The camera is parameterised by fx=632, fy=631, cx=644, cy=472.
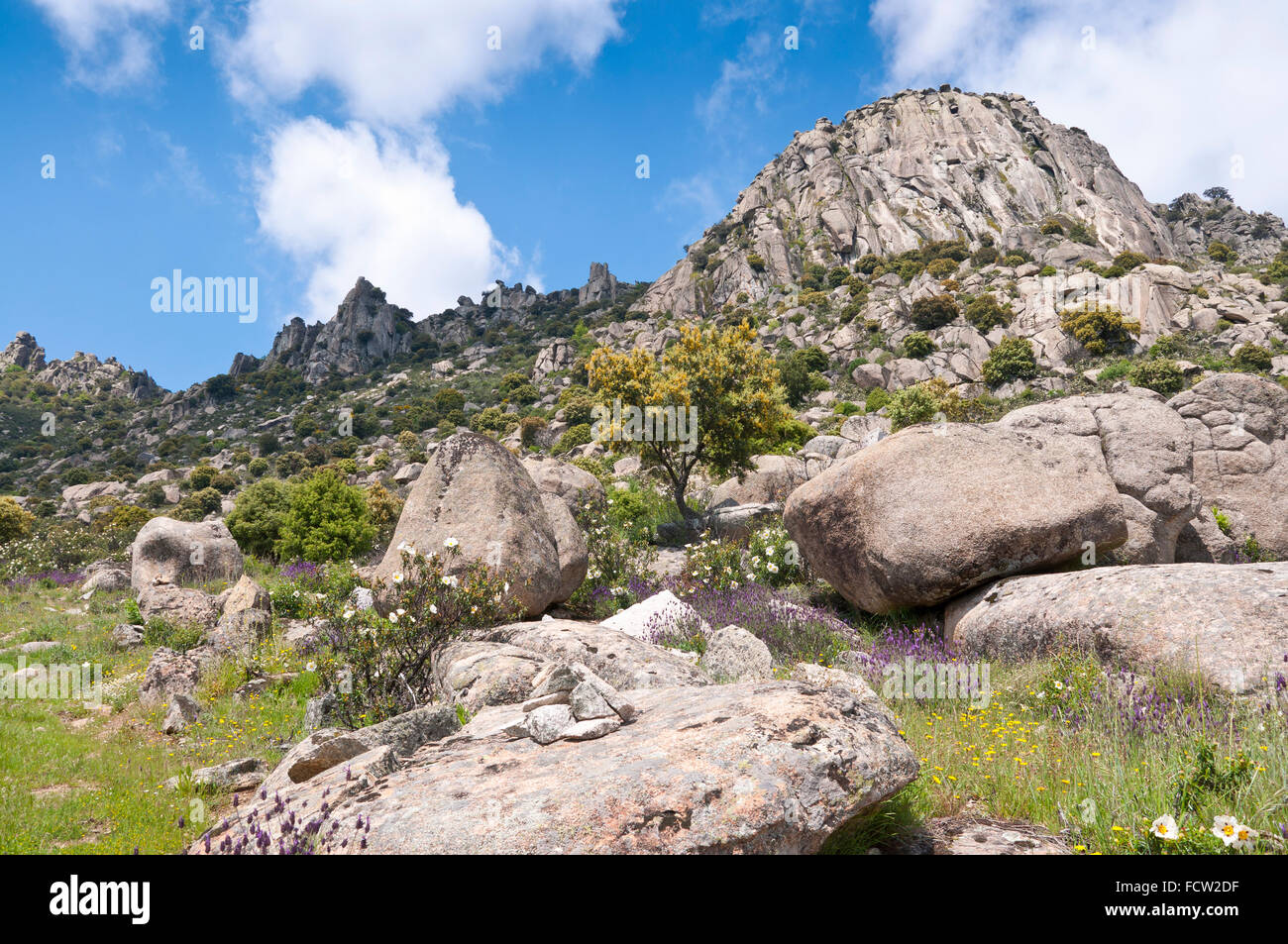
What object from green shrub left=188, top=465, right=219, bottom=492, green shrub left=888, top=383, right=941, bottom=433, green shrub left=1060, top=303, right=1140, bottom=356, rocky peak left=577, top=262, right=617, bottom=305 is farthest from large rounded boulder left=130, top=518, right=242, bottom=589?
rocky peak left=577, top=262, right=617, bottom=305

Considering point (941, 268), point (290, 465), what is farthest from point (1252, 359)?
point (290, 465)

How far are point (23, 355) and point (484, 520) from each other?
154192 mm

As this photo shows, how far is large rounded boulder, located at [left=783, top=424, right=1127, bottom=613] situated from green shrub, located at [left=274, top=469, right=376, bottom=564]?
1401 cm

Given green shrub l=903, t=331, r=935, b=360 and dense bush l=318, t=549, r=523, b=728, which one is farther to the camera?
green shrub l=903, t=331, r=935, b=360

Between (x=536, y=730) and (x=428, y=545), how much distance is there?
7808mm

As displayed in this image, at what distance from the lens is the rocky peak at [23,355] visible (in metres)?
114

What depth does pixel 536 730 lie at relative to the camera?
3.77 metres

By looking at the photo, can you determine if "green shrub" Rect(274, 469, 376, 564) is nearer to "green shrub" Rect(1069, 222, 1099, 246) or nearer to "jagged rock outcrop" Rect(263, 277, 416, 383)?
"green shrub" Rect(1069, 222, 1099, 246)

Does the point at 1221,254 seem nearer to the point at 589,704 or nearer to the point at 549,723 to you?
the point at 589,704

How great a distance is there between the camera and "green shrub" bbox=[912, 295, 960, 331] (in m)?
53.0

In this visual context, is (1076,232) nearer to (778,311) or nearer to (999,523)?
(778,311)

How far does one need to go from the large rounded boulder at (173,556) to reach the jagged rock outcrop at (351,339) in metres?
91.1

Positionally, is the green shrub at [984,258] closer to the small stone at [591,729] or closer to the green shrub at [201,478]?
the small stone at [591,729]

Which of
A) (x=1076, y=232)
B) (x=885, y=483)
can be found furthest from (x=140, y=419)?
(x=1076, y=232)
